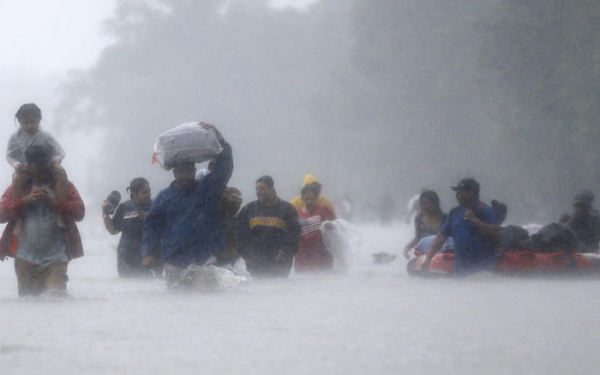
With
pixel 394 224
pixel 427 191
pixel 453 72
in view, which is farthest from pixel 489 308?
pixel 394 224

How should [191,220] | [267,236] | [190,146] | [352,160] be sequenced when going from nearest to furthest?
[190,146] < [191,220] < [267,236] < [352,160]

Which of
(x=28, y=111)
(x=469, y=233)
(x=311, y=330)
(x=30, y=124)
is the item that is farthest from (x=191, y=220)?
(x=311, y=330)

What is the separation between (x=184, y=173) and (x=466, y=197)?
12.9ft

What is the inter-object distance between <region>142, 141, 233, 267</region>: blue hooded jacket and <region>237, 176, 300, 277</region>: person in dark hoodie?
3.93 meters

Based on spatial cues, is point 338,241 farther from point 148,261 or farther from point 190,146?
point 190,146

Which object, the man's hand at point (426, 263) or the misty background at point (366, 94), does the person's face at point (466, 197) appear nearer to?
the man's hand at point (426, 263)

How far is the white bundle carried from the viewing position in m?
16.2

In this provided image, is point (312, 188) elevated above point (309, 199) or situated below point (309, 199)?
above

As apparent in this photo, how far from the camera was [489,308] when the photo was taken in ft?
45.1

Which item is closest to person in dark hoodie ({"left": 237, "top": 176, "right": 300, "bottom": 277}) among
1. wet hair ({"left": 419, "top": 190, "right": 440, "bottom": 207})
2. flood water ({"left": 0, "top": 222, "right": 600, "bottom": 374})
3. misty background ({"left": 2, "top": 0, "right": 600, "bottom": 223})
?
wet hair ({"left": 419, "top": 190, "right": 440, "bottom": 207})

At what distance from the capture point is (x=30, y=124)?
1459cm

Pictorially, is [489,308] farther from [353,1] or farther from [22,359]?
[353,1]

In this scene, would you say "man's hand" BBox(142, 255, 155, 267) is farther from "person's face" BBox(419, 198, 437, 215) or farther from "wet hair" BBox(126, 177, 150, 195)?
"person's face" BBox(419, 198, 437, 215)

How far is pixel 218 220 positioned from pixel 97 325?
186 inches
